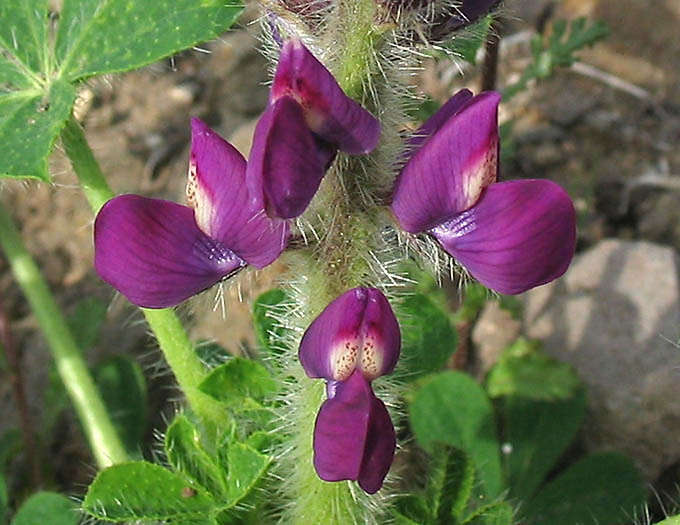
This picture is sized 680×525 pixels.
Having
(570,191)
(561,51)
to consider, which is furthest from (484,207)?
(570,191)

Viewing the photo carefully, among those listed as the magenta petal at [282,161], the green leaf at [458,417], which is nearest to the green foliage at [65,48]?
A: the magenta petal at [282,161]

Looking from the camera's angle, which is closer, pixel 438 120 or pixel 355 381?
pixel 355 381

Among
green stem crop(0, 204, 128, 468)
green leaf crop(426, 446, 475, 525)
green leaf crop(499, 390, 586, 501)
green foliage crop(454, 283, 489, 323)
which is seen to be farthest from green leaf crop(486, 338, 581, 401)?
green stem crop(0, 204, 128, 468)

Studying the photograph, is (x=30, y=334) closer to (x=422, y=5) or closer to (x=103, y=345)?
(x=103, y=345)

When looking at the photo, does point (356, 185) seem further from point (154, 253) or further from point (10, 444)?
point (10, 444)

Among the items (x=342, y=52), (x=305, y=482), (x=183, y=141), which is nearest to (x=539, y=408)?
(x=305, y=482)

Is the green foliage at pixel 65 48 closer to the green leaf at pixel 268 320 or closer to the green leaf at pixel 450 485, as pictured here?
the green leaf at pixel 268 320
